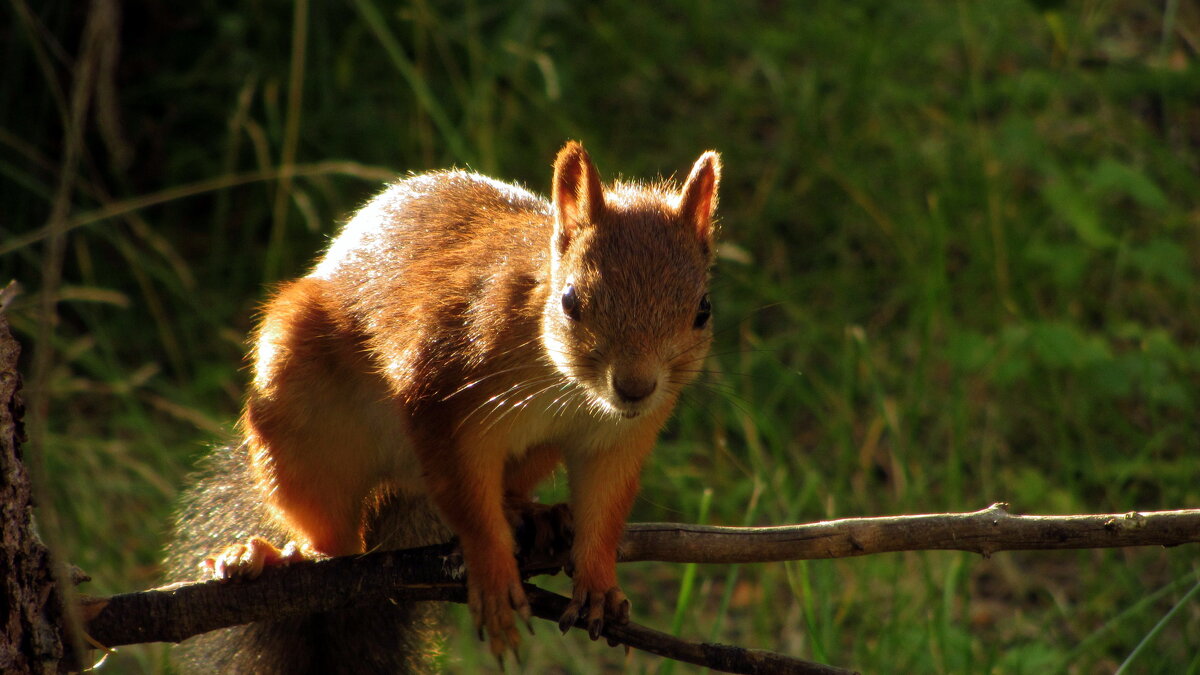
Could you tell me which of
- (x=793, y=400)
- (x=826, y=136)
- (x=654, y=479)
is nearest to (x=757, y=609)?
(x=654, y=479)

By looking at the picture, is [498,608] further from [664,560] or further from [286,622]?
[286,622]

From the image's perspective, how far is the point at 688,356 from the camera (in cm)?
159

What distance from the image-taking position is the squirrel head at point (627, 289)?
1518 mm

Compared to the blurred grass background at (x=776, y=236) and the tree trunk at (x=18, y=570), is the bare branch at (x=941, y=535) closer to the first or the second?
the tree trunk at (x=18, y=570)

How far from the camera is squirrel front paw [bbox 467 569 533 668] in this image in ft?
5.01

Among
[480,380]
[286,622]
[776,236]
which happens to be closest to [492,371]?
[480,380]

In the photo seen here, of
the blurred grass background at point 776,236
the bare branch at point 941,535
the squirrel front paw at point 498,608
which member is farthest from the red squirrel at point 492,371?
the blurred grass background at point 776,236

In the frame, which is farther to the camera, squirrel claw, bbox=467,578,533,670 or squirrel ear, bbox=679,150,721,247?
squirrel ear, bbox=679,150,721,247

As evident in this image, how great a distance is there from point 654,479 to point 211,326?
1339 millimetres

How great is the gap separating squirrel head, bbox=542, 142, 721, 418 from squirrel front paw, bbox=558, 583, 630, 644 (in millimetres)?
243

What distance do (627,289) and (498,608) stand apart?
0.43 m

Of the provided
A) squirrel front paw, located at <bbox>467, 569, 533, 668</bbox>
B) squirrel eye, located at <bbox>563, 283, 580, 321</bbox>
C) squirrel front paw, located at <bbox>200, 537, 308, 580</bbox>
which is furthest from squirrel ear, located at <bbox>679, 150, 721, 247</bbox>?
squirrel front paw, located at <bbox>200, 537, 308, 580</bbox>

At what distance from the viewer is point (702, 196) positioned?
1713 millimetres

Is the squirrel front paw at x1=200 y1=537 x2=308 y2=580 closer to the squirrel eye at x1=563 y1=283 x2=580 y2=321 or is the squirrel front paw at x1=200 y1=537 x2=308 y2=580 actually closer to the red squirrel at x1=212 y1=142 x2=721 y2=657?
the red squirrel at x1=212 y1=142 x2=721 y2=657
